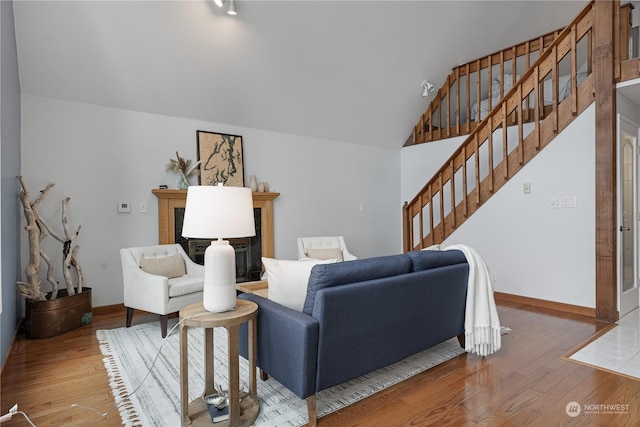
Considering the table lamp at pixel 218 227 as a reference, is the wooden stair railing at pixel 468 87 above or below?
above

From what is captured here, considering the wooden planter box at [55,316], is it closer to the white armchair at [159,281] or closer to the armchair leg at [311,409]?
the white armchair at [159,281]

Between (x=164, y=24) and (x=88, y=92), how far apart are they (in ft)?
3.70

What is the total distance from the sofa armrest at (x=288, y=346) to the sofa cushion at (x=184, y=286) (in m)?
1.49

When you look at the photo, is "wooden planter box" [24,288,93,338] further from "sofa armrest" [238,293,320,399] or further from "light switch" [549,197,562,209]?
"light switch" [549,197,562,209]

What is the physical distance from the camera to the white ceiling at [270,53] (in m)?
3.45

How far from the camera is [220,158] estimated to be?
15.6 feet

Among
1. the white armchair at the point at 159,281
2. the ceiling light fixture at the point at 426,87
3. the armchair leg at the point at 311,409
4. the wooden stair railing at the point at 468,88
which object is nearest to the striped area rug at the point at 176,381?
the armchair leg at the point at 311,409

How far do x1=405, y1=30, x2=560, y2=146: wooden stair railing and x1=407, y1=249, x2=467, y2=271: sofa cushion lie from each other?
3.49 m

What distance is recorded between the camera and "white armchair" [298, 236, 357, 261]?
4.79m

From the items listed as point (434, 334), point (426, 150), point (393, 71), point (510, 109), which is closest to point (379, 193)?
point (426, 150)

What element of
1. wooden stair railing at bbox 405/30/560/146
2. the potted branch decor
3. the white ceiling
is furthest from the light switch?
the potted branch decor

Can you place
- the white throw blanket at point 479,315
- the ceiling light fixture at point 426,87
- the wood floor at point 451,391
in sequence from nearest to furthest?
the wood floor at point 451,391, the white throw blanket at point 479,315, the ceiling light fixture at point 426,87

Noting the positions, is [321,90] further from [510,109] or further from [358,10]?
[510,109]

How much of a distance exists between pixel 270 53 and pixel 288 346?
139 inches
